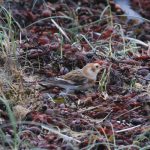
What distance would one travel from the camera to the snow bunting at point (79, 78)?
680 centimetres

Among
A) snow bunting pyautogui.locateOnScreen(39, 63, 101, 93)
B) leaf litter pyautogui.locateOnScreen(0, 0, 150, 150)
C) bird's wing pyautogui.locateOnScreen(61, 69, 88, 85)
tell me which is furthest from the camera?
bird's wing pyautogui.locateOnScreen(61, 69, 88, 85)

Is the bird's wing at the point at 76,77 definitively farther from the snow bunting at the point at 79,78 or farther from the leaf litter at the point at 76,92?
the leaf litter at the point at 76,92

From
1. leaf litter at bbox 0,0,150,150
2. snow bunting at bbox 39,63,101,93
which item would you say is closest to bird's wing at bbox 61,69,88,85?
snow bunting at bbox 39,63,101,93

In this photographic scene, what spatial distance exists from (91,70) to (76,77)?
6.5 inches

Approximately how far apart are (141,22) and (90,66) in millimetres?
3217

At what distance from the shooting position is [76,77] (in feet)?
22.8

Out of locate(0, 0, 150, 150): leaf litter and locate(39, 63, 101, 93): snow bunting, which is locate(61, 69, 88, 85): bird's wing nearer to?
locate(39, 63, 101, 93): snow bunting

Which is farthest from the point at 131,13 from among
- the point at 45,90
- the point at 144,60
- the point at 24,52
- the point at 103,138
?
the point at 103,138

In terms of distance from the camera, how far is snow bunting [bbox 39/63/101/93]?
22.3ft

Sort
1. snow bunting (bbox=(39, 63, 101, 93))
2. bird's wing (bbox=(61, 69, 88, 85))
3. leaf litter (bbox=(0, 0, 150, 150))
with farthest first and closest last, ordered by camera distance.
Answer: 1. bird's wing (bbox=(61, 69, 88, 85))
2. snow bunting (bbox=(39, 63, 101, 93))
3. leaf litter (bbox=(0, 0, 150, 150))

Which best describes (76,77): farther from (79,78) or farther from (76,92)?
(76,92)

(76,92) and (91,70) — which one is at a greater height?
(91,70)

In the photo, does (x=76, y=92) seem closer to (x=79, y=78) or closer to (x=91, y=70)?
(x=79, y=78)

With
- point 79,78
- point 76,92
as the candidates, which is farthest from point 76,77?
point 76,92
